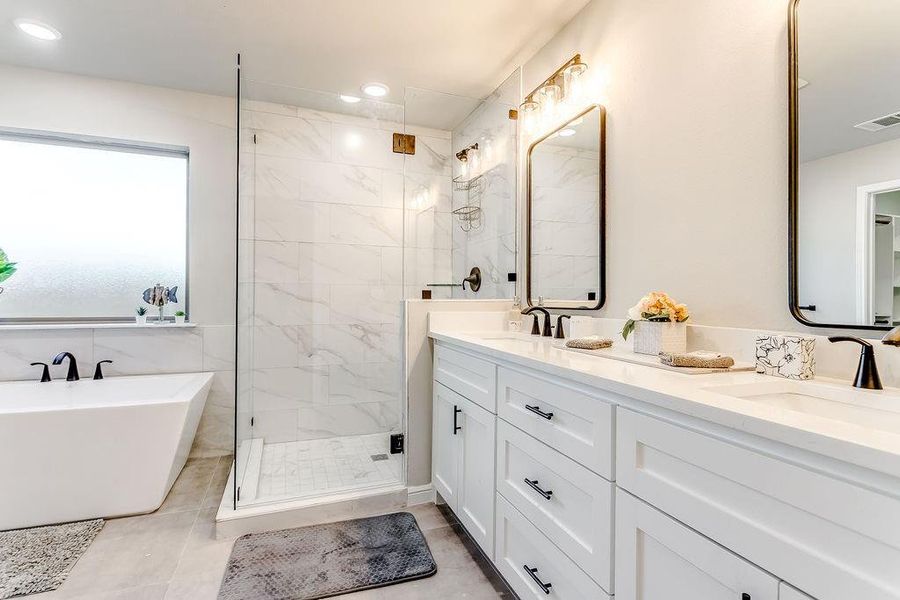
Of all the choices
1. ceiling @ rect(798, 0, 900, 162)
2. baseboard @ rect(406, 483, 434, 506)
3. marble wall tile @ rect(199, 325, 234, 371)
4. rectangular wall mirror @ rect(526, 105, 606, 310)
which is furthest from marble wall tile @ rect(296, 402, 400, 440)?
ceiling @ rect(798, 0, 900, 162)

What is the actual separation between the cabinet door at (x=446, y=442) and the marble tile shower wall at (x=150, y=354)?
5.42ft

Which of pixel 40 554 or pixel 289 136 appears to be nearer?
pixel 40 554

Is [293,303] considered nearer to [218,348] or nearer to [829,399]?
[218,348]

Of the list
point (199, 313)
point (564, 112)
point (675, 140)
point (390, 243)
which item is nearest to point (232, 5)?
point (390, 243)

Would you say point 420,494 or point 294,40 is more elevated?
point 294,40

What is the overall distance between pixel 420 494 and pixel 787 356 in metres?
1.78

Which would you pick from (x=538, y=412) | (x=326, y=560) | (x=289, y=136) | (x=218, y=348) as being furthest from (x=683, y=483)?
(x=218, y=348)

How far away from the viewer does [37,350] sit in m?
2.72

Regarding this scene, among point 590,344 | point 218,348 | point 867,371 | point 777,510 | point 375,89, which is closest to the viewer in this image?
point 777,510

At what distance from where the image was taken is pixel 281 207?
2.70 meters

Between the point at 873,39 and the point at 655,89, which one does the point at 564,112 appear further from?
the point at 873,39

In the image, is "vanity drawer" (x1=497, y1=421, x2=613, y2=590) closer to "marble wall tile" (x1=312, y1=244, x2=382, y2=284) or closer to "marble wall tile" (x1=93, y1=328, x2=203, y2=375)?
"marble wall tile" (x1=312, y1=244, x2=382, y2=284)

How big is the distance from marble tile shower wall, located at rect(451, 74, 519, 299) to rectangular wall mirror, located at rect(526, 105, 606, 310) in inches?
6.2

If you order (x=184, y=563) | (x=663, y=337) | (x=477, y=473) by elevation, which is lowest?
(x=184, y=563)
